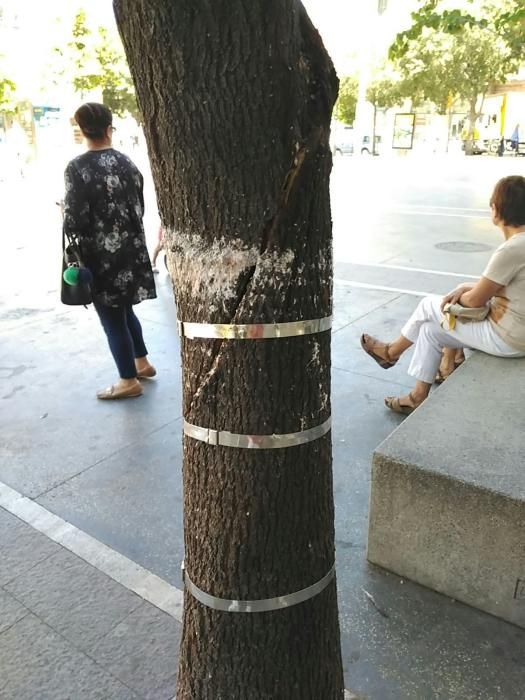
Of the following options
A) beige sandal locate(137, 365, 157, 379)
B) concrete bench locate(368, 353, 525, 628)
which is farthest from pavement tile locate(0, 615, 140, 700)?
beige sandal locate(137, 365, 157, 379)

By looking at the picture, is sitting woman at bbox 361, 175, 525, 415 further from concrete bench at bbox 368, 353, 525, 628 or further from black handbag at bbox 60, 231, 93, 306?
black handbag at bbox 60, 231, 93, 306

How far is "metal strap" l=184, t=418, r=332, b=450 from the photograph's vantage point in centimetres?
150

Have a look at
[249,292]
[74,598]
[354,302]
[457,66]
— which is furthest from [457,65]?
[249,292]

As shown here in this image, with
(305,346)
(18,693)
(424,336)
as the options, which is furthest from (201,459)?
(424,336)

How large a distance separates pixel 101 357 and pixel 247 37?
4.34 meters

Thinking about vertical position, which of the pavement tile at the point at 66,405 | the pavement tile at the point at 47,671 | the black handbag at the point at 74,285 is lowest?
the pavement tile at the point at 47,671

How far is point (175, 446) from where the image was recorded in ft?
12.7

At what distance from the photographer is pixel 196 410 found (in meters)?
1.56

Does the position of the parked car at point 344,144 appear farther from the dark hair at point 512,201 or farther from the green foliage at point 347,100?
the dark hair at point 512,201

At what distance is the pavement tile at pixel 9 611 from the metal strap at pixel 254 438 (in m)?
1.57

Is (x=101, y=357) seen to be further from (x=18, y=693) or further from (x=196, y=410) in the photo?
(x=196, y=410)

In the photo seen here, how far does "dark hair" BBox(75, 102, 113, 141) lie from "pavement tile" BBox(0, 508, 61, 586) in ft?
7.71

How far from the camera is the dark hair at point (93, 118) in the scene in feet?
12.7

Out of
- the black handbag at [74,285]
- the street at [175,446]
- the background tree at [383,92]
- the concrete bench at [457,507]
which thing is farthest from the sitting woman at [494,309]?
the background tree at [383,92]
